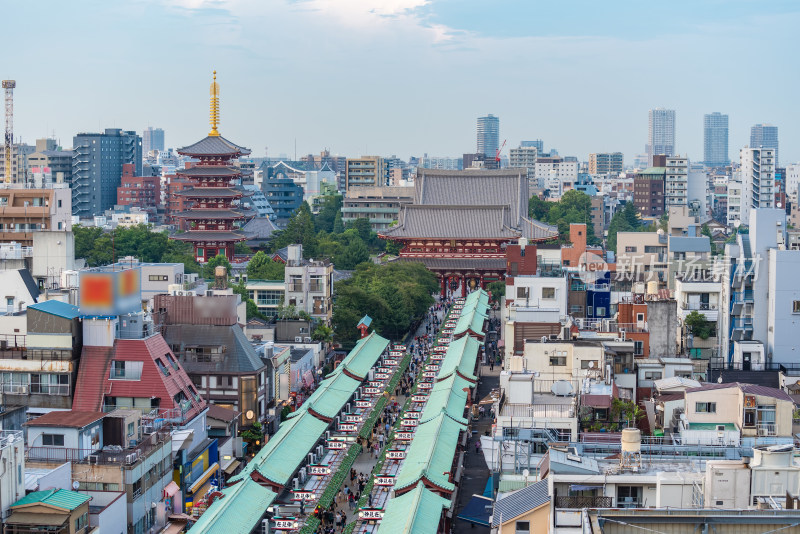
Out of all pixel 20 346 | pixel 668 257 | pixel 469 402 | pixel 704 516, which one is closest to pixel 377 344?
pixel 469 402

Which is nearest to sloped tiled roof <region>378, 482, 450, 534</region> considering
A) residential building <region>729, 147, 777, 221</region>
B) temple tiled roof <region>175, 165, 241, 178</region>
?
temple tiled roof <region>175, 165, 241, 178</region>

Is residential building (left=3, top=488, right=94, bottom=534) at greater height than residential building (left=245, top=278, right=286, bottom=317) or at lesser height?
lesser

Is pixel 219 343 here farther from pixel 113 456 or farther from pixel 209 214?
pixel 209 214

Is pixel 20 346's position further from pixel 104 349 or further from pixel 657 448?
pixel 657 448

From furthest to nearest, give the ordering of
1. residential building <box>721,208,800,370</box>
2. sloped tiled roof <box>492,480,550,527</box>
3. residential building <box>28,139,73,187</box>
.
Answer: residential building <box>28,139,73,187</box>, residential building <box>721,208,800,370</box>, sloped tiled roof <box>492,480,550,527</box>

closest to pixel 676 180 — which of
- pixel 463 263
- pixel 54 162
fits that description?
pixel 463 263

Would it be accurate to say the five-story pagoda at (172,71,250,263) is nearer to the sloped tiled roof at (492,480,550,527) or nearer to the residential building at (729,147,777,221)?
the residential building at (729,147,777,221)
